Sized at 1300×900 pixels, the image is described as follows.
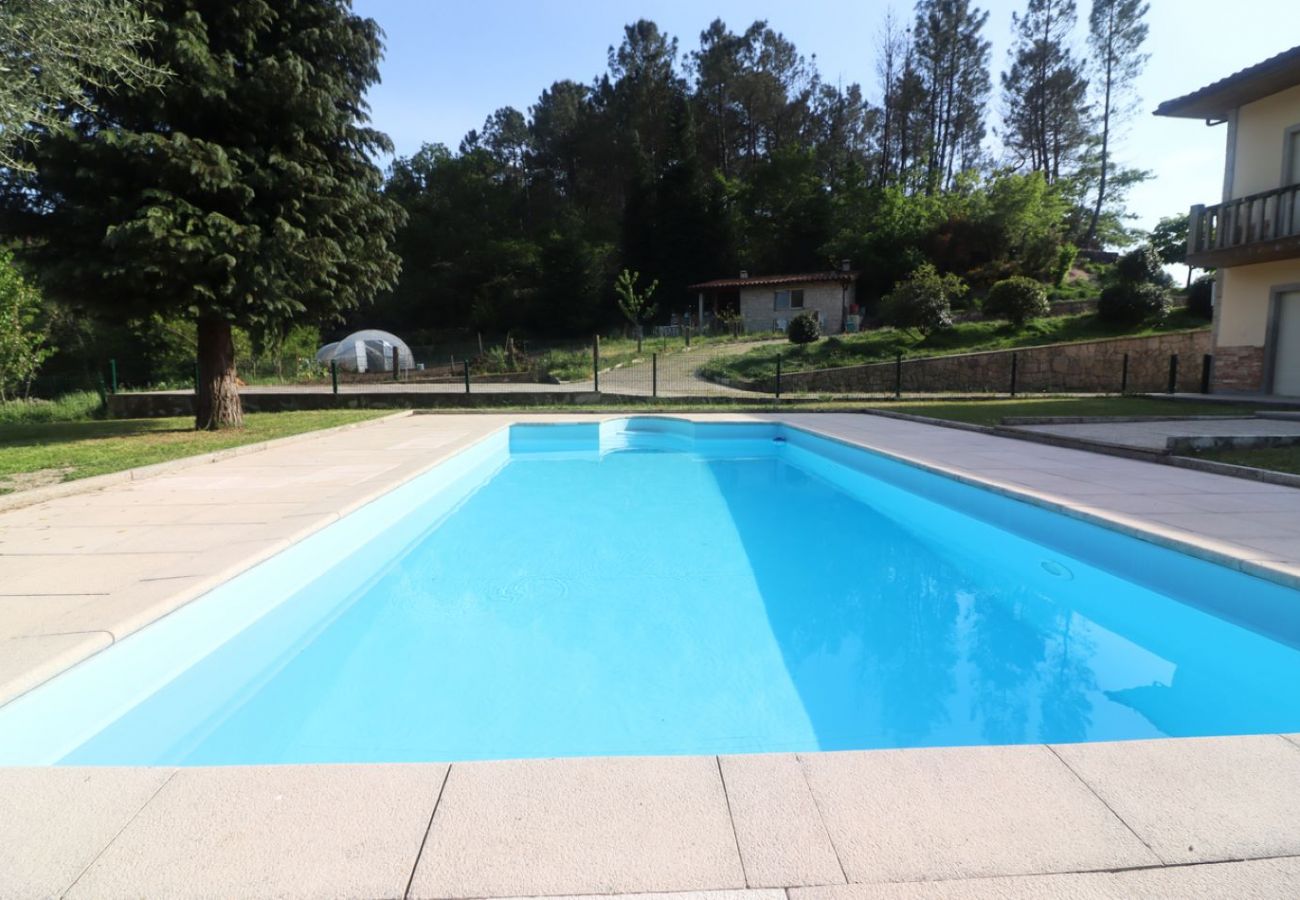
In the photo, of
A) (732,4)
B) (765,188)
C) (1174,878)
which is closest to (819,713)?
(1174,878)

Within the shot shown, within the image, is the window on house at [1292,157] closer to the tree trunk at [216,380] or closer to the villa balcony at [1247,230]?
the villa balcony at [1247,230]

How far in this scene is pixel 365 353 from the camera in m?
28.2

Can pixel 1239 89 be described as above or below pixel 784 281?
above

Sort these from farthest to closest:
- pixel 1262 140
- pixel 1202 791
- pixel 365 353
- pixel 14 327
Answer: pixel 365 353, pixel 14 327, pixel 1262 140, pixel 1202 791

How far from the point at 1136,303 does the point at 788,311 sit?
14.9m

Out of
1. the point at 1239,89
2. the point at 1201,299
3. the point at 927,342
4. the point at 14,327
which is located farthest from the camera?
the point at 927,342

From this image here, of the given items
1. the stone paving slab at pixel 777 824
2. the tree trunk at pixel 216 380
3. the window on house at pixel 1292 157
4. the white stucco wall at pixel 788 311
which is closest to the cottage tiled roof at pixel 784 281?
the white stucco wall at pixel 788 311

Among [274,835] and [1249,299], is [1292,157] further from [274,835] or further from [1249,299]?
[274,835]

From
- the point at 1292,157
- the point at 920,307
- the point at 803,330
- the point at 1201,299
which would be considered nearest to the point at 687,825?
the point at 1292,157

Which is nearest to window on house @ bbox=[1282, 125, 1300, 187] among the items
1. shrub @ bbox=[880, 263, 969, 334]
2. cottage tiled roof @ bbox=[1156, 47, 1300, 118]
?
cottage tiled roof @ bbox=[1156, 47, 1300, 118]

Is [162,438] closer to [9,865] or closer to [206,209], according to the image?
[206,209]

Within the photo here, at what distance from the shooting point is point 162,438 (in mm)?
10102

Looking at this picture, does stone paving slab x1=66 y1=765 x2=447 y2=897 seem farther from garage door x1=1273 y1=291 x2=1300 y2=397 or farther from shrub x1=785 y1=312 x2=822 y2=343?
shrub x1=785 y1=312 x2=822 y2=343

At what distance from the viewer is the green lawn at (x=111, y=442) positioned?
6.89m
